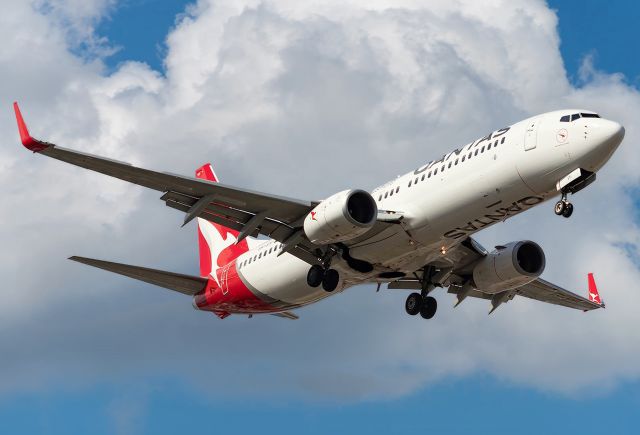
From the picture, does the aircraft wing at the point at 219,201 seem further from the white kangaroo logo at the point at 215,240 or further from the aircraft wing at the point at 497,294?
the white kangaroo logo at the point at 215,240

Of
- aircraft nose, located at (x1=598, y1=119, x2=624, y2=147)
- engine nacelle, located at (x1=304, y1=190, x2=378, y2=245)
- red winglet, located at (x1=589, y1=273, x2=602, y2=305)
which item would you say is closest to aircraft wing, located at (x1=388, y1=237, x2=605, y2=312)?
red winglet, located at (x1=589, y1=273, x2=602, y2=305)

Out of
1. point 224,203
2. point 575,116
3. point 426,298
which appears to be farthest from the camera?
point 426,298

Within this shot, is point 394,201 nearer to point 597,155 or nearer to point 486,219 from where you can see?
point 486,219

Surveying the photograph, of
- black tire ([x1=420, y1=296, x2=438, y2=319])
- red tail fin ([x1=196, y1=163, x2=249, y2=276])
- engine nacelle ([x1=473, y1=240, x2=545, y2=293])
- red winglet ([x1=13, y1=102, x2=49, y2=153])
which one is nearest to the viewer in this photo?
red winglet ([x1=13, y1=102, x2=49, y2=153])

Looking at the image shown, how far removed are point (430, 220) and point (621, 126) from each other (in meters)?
7.62

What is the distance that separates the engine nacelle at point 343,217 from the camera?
148 ft

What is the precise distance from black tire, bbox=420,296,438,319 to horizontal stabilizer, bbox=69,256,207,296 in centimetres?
995

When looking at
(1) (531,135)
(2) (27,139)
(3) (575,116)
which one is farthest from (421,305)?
(2) (27,139)

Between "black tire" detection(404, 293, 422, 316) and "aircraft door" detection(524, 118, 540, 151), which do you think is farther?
"black tire" detection(404, 293, 422, 316)

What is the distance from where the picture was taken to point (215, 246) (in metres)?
59.3

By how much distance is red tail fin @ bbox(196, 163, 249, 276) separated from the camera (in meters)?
57.0

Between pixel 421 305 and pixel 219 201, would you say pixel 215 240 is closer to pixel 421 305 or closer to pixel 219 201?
pixel 421 305

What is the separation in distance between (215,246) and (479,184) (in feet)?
61.2

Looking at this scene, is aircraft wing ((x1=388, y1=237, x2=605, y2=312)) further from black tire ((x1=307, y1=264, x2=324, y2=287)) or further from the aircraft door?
the aircraft door
